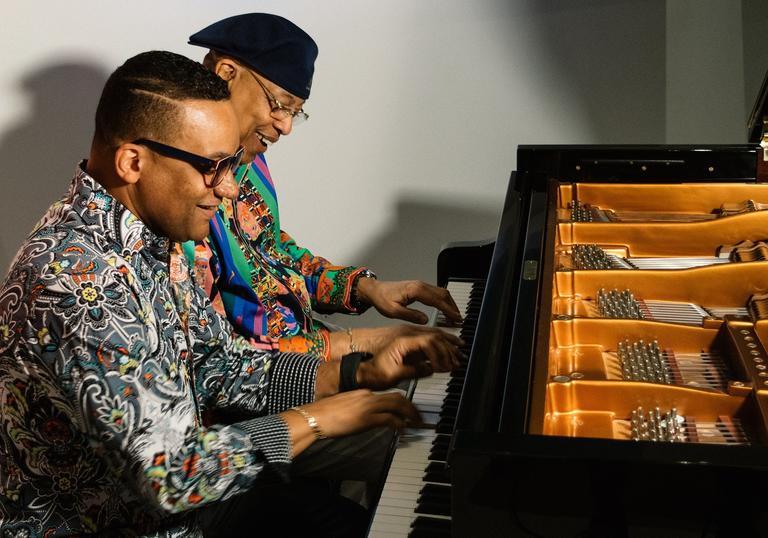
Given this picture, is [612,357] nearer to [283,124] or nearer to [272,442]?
[272,442]

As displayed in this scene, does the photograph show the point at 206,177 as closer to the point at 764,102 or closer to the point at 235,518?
the point at 235,518

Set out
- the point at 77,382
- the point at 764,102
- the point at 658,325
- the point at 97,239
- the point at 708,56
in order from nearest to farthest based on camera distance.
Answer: the point at 77,382
the point at 97,239
the point at 658,325
the point at 764,102
the point at 708,56

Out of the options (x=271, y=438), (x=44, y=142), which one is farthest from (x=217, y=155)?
(x=44, y=142)

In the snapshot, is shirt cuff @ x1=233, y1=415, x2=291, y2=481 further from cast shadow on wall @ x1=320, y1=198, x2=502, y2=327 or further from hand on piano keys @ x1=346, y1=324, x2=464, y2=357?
cast shadow on wall @ x1=320, y1=198, x2=502, y2=327

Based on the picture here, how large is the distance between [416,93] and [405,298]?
154 centimetres

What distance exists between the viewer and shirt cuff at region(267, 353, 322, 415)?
7.07ft

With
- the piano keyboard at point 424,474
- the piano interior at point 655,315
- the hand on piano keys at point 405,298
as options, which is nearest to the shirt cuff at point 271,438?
the piano keyboard at point 424,474

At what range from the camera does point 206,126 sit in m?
1.64

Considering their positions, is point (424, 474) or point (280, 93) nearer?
point (424, 474)

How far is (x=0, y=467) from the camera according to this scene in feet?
5.25

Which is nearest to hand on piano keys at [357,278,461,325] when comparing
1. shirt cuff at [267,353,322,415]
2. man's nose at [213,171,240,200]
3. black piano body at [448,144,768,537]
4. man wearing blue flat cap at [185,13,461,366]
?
man wearing blue flat cap at [185,13,461,366]

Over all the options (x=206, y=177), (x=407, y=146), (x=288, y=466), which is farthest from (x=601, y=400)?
(x=407, y=146)

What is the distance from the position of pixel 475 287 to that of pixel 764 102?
0.96 m

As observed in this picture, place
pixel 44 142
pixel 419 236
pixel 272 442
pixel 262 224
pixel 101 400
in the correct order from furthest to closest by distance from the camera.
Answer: pixel 419 236, pixel 44 142, pixel 262 224, pixel 272 442, pixel 101 400
